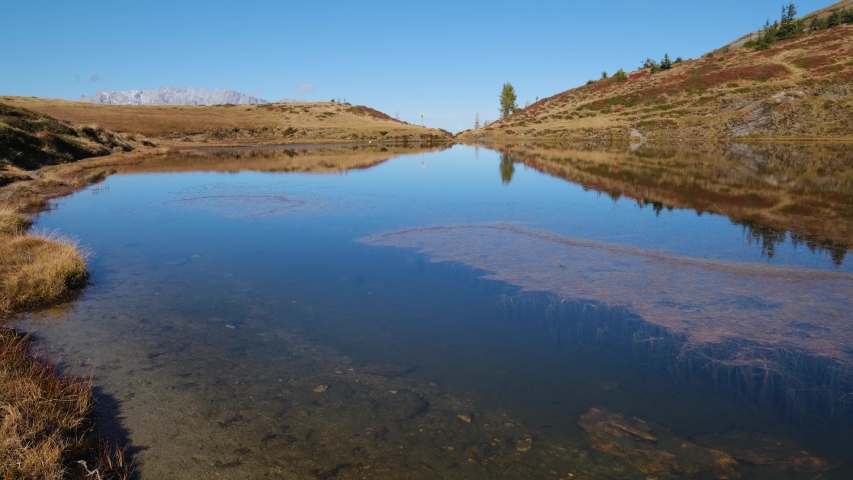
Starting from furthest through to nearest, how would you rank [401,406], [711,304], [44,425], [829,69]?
1. [829,69]
2. [711,304]
3. [401,406]
4. [44,425]

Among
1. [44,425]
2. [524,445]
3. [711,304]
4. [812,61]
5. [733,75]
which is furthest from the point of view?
[733,75]

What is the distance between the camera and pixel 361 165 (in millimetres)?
42094

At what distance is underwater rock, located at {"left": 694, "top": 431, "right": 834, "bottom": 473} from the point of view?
5.54 meters

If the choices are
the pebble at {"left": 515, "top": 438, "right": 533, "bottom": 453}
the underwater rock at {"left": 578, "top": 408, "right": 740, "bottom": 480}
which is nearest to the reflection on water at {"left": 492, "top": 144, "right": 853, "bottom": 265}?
the underwater rock at {"left": 578, "top": 408, "right": 740, "bottom": 480}

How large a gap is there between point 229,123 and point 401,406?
290 feet

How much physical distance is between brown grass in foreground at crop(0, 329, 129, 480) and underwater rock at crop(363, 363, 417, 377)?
3254mm

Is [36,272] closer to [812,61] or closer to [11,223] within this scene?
[11,223]

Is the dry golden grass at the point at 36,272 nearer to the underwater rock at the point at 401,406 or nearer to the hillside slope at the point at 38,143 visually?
the underwater rock at the point at 401,406

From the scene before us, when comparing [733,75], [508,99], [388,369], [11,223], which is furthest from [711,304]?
[508,99]

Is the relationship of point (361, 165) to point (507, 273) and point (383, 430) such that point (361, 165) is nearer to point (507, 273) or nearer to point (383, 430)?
point (507, 273)

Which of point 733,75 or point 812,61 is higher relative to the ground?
point 812,61

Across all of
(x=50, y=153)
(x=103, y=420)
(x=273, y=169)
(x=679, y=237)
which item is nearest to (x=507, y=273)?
(x=679, y=237)

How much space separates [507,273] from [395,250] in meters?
3.74

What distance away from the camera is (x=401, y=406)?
6797 mm
